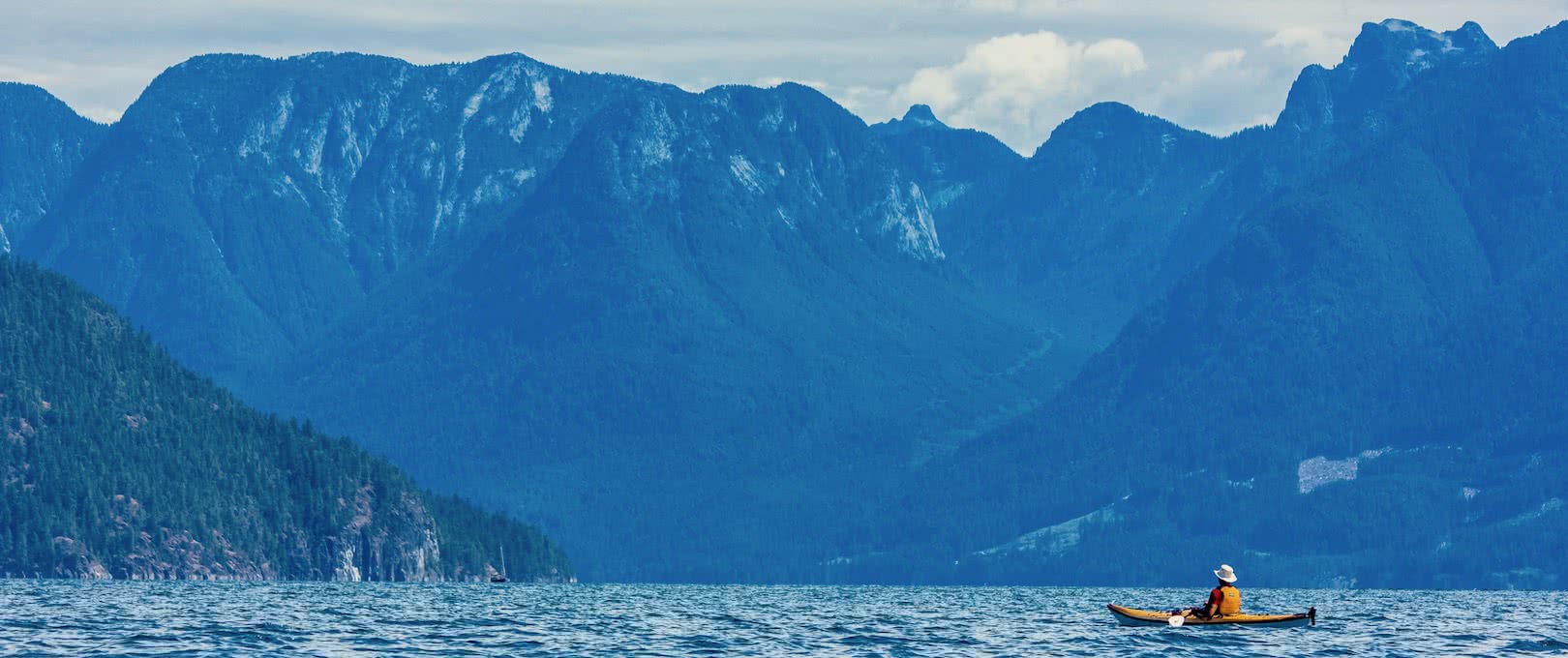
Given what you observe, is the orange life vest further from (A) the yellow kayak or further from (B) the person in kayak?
(A) the yellow kayak

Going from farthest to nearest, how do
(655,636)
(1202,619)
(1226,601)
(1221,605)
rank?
(1202,619) → (655,636) → (1221,605) → (1226,601)

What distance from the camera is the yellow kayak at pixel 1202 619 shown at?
169125mm

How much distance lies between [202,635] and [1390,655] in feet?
219

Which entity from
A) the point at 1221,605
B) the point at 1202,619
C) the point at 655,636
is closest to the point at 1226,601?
the point at 1221,605

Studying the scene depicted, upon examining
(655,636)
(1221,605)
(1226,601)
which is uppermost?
(1226,601)

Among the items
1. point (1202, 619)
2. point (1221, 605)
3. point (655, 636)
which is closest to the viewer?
point (1221, 605)

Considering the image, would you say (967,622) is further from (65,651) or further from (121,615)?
(65,651)

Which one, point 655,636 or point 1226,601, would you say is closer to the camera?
point 1226,601

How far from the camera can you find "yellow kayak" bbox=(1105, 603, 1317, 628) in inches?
6658

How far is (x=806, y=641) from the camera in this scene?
162 metres

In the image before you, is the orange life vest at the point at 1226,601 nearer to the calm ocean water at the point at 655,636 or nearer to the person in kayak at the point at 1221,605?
the person in kayak at the point at 1221,605

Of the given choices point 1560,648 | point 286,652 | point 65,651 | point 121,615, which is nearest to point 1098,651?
point 1560,648

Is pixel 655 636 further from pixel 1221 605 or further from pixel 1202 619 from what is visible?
pixel 1221 605

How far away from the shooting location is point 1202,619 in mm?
169125
